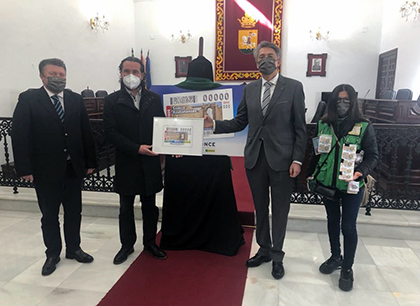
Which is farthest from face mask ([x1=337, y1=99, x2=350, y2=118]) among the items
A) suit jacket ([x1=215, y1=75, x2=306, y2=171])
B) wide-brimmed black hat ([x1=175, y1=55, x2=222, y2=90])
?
wide-brimmed black hat ([x1=175, y1=55, x2=222, y2=90])

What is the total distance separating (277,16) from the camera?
9297 millimetres

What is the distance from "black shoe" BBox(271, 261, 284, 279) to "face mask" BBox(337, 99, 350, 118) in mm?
1168

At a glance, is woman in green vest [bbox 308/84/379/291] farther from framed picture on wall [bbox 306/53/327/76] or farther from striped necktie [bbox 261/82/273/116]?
framed picture on wall [bbox 306/53/327/76]

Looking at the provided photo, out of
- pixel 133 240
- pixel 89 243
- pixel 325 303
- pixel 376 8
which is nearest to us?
pixel 325 303

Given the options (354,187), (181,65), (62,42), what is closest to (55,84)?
(354,187)

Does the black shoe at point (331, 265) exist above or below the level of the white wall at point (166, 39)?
below

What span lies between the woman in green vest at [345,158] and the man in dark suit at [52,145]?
5.78ft

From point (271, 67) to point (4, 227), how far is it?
3.12m

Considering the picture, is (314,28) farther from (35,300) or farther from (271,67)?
(35,300)

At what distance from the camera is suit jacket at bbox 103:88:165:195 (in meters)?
2.39

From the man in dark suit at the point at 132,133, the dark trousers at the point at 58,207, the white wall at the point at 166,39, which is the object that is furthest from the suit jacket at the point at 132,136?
the white wall at the point at 166,39

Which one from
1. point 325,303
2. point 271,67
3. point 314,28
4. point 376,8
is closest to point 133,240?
point 325,303

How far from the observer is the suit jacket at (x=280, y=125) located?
2143 mm

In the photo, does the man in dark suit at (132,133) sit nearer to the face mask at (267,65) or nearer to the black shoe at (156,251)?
the black shoe at (156,251)
